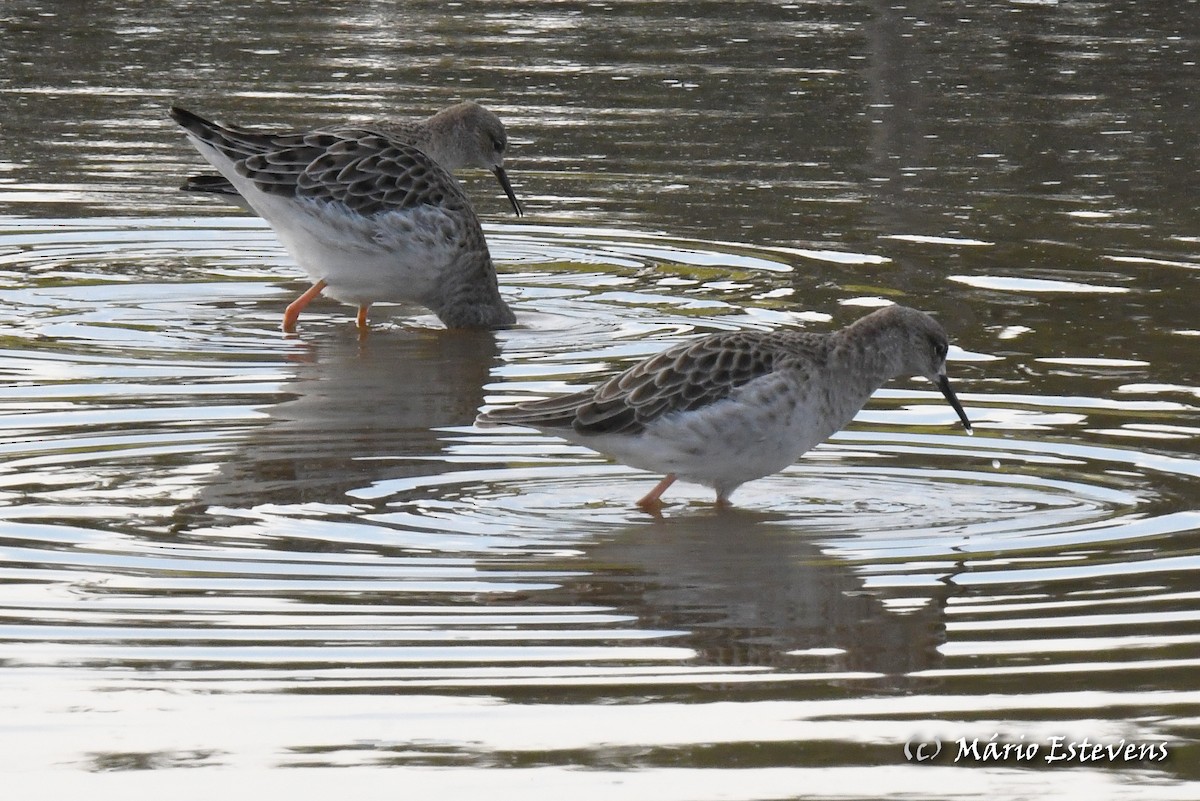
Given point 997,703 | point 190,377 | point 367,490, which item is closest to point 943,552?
point 997,703

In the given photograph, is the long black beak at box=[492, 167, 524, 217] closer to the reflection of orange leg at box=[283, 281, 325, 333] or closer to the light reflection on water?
the reflection of orange leg at box=[283, 281, 325, 333]

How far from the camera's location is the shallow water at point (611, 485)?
7.19 metres

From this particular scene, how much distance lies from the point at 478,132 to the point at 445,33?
33.5ft

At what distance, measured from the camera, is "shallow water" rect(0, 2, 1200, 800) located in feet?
23.6

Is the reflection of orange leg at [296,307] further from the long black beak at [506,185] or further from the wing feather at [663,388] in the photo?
the wing feather at [663,388]

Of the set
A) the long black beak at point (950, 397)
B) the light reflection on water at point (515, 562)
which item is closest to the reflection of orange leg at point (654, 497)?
the light reflection on water at point (515, 562)

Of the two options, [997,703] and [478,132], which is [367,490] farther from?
[478,132]

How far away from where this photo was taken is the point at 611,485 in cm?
1070

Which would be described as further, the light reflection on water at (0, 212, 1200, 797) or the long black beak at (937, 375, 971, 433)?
the long black beak at (937, 375, 971, 433)

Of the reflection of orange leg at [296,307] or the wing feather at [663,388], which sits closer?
the wing feather at [663,388]

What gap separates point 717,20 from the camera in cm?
2727

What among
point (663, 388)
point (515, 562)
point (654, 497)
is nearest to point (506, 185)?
point (654, 497)

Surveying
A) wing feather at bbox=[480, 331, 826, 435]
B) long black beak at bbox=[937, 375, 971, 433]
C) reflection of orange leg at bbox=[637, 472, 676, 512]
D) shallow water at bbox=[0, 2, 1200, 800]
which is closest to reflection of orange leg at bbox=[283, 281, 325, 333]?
shallow water at bbox=[0, 2, 1200, 800]

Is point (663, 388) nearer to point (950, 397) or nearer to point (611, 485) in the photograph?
point (611, 485)
